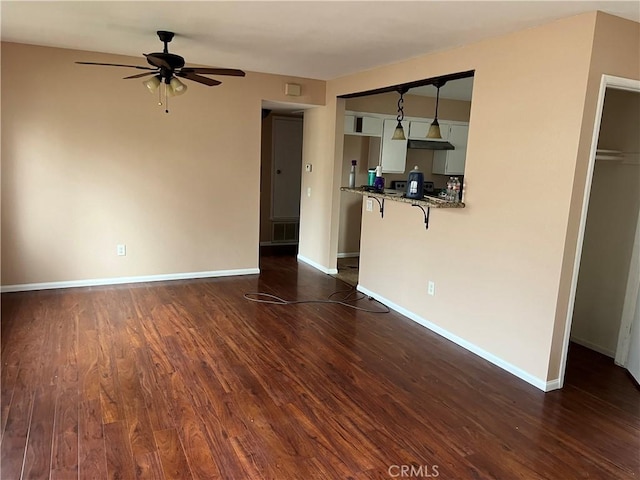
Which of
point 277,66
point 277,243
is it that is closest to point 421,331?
point 277,66

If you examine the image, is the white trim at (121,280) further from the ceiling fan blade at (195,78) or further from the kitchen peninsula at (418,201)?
the ceiling fan blade at (195,78)

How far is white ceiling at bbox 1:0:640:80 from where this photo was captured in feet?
9.14

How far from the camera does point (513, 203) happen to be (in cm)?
324

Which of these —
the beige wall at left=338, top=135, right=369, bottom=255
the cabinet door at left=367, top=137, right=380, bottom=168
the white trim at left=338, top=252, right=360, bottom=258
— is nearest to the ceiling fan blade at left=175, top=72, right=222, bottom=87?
the beige wall at left=338, top=135, right=369, bottom=255

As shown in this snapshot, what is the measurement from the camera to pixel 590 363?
11.7 feet

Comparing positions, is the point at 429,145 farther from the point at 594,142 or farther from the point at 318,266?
the point at 594,142

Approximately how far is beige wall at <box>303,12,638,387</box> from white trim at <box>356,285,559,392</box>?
0.05ft

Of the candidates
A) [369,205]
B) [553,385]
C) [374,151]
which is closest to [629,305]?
[553,385]

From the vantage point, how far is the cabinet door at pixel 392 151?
243 inches

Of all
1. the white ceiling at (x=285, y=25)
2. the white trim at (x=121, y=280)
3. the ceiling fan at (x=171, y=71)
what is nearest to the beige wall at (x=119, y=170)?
the white trim at (x=121, y=280)

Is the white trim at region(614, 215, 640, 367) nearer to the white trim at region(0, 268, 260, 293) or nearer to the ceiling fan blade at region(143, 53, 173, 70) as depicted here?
the ceiling fan blade at region(143, 53, 173, 70)

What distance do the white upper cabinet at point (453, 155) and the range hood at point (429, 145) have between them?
0.30 ft

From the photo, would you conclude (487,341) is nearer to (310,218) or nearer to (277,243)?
(310,218)

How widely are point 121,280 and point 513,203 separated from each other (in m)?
4.11
